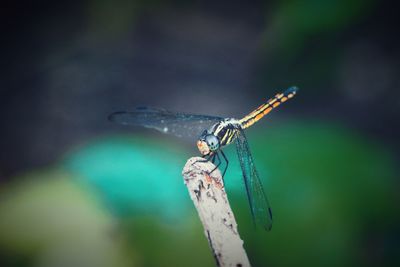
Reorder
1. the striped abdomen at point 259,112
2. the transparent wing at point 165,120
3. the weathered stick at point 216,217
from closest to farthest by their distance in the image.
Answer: the weathered stick at point 216,217
the transparent wing at point 165,120
the striped abdomen at point 259,112

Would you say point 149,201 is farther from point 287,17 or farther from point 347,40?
point 347,40

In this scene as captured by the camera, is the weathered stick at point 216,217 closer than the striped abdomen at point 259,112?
Yes

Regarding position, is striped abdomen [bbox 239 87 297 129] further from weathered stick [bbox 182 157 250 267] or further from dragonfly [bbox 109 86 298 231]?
weathered stick [bbox 182 157 250 267]

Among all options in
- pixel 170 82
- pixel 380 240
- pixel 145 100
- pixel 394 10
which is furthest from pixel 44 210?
pixel 394 10

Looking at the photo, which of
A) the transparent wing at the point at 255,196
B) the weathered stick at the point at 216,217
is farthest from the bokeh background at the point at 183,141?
the weathered stick at the point at 216,217

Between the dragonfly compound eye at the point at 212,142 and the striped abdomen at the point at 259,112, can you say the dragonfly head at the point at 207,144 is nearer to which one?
the dragonfly compound eye at the point at 212,142

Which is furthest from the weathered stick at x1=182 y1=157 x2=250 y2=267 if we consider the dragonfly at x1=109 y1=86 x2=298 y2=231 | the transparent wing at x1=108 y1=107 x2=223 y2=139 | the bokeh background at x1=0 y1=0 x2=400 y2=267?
the transparent wing at x1=108 y1=107 x2=223 y2=139
